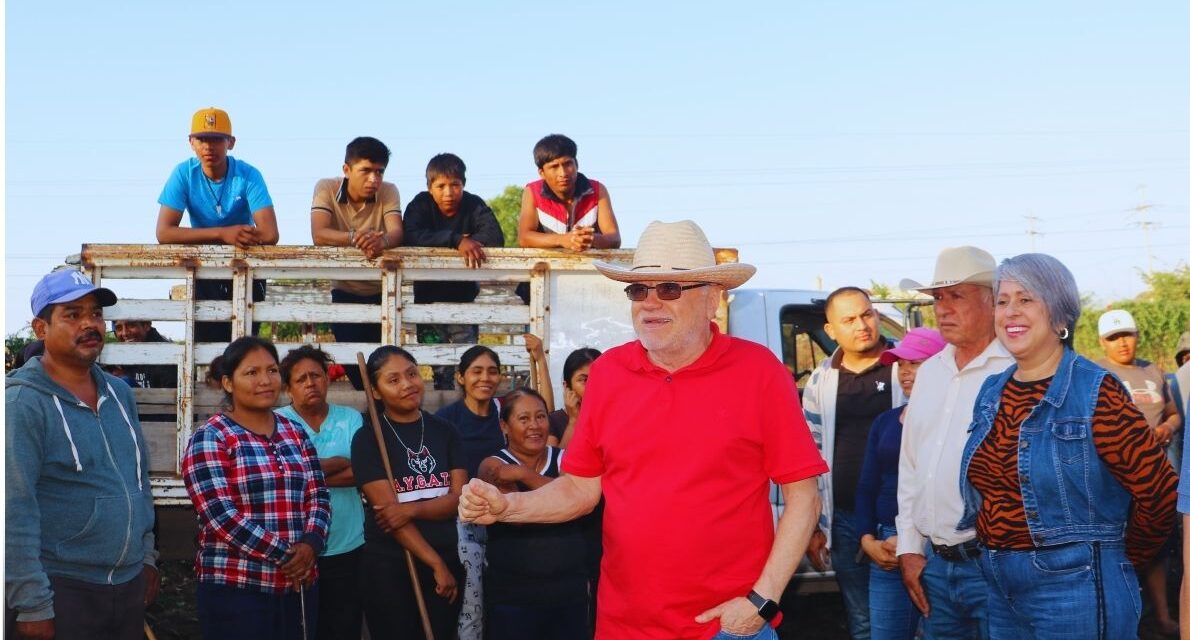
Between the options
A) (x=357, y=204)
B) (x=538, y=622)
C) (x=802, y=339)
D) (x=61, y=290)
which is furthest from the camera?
(x=802, y=339)

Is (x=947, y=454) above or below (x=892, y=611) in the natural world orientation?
above

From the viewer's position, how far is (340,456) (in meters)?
5.68

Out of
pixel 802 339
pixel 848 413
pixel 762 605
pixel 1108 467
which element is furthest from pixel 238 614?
pixel 802 339

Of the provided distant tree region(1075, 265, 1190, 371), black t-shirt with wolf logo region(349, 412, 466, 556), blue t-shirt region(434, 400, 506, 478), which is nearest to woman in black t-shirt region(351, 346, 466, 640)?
black t-shirt with wolf logo region(349, 412, 466, 556)

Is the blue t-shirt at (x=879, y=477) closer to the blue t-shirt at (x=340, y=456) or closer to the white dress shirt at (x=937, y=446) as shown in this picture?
the white dress shirt at (x=937, y=446)

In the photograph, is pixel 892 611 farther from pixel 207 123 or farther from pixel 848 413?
pixel 207 123

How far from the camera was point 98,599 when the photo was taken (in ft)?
13.8

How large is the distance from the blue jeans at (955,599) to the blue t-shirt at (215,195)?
4.70 metres

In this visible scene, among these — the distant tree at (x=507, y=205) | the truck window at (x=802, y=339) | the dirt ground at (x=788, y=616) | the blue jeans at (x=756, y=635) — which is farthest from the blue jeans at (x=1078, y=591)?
the distant tree at (x=507, y=205)

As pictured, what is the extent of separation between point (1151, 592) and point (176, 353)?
591cm

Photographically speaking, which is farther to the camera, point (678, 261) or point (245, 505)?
point (245, 505)

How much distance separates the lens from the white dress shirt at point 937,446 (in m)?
4.16

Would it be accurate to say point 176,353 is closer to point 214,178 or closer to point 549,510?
point 214,178

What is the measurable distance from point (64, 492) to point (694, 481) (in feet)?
7.88
